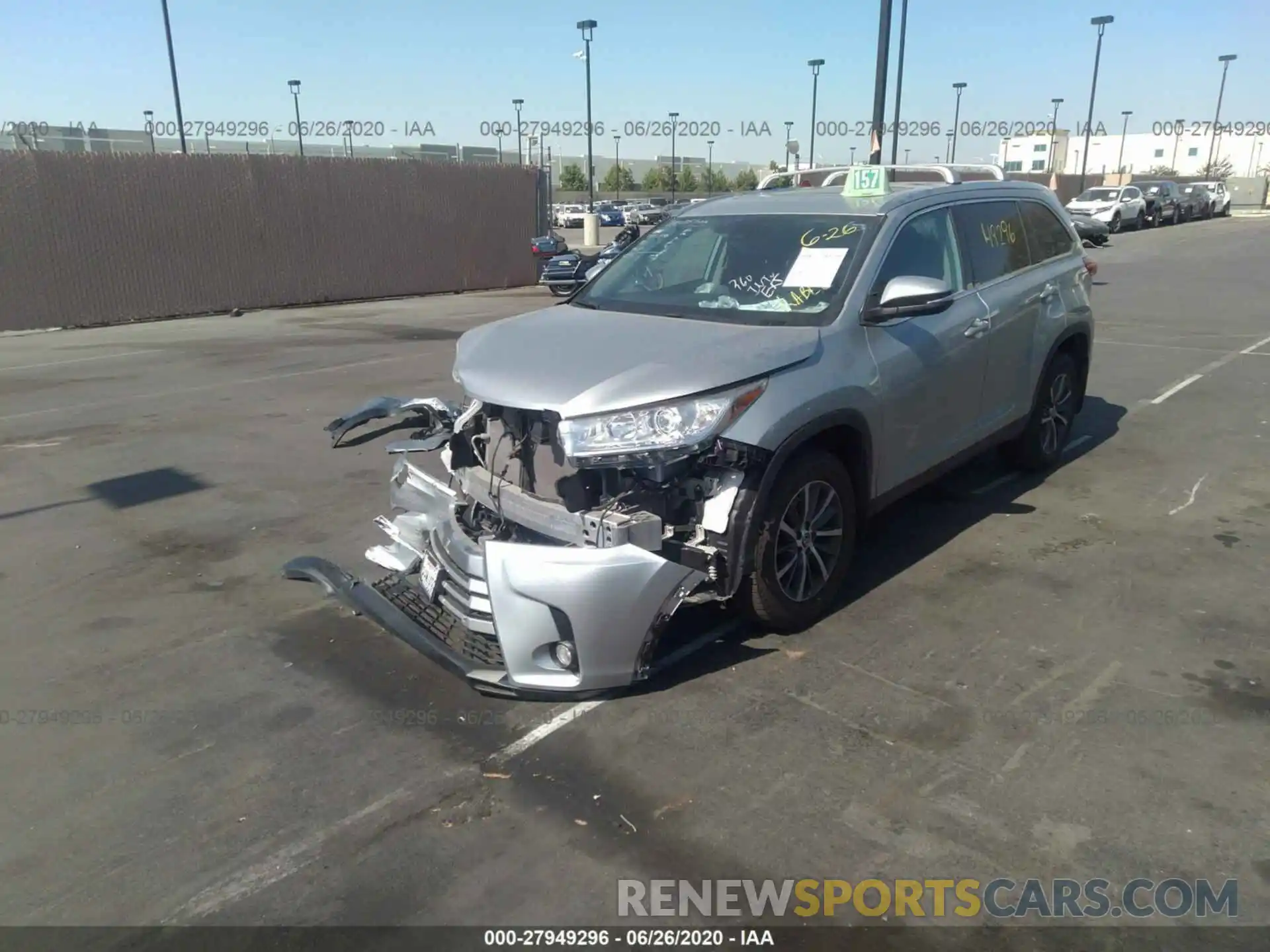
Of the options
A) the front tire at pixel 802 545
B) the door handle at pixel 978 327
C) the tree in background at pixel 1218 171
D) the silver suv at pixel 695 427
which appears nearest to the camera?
the silver suv at pixel 695 427

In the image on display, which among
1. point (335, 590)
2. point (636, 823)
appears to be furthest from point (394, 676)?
point (636, 823)

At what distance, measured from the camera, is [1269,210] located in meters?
63.0

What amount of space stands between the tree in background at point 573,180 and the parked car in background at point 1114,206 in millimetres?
58389

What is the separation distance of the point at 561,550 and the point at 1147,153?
132877mm

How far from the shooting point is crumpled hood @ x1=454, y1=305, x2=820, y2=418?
3711mm

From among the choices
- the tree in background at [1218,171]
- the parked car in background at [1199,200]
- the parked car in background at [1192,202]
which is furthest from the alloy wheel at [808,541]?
the tree in background at [1218,171]

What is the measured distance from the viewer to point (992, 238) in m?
5.70

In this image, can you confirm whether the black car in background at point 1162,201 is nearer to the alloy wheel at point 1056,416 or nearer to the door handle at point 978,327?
the alloy wheel at point 1056,416

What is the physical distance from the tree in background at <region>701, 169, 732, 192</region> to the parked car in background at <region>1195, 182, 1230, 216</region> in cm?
4096

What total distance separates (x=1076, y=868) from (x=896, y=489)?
7.65ft

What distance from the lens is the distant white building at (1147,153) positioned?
330ft

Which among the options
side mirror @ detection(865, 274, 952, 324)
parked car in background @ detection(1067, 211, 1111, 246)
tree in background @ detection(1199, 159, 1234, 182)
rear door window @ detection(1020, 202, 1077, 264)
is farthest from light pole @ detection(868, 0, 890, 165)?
tree in background @ detection(1199, 159, 1234, 182)

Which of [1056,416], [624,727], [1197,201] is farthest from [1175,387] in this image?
[1197,201]

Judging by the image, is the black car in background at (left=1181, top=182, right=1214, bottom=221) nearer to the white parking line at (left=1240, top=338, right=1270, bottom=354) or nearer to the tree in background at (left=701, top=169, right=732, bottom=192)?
the white parking line at (left=1240, top=338, right=1270, bottom=354)
